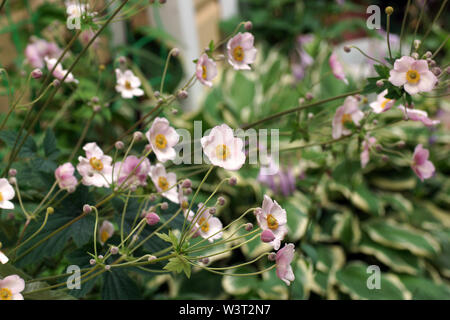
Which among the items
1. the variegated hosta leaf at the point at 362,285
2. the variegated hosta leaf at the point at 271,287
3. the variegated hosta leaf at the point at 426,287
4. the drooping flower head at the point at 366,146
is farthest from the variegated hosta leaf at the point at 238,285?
the drooping flower head at the point at 366,146

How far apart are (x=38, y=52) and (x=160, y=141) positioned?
50cm

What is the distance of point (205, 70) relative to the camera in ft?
1.89

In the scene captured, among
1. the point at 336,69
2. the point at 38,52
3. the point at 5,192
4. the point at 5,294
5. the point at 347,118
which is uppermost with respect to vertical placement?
the point at 38,52

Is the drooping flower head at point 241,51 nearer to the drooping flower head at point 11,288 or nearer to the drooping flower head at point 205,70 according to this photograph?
the drooping flower head at point 205,70

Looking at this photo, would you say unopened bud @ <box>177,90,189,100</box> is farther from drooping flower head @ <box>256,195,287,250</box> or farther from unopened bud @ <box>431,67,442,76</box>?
unopened bud @ <box>431,67,442,76</box>

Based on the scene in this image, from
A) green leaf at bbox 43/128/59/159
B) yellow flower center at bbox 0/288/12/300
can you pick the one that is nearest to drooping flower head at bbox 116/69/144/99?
green leaf at bbox 43/128/59/159

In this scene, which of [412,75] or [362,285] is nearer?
[412,75]

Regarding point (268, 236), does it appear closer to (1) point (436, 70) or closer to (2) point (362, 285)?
(1) point (436, 70)

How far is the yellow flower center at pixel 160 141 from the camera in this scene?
0.54 metres

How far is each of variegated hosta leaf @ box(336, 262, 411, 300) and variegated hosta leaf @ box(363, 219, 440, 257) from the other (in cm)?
14

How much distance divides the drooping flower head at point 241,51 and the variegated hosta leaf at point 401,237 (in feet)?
3.26

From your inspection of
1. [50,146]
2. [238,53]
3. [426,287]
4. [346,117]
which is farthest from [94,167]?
[426,287]

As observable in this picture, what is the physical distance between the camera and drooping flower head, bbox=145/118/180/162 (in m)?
0.53
